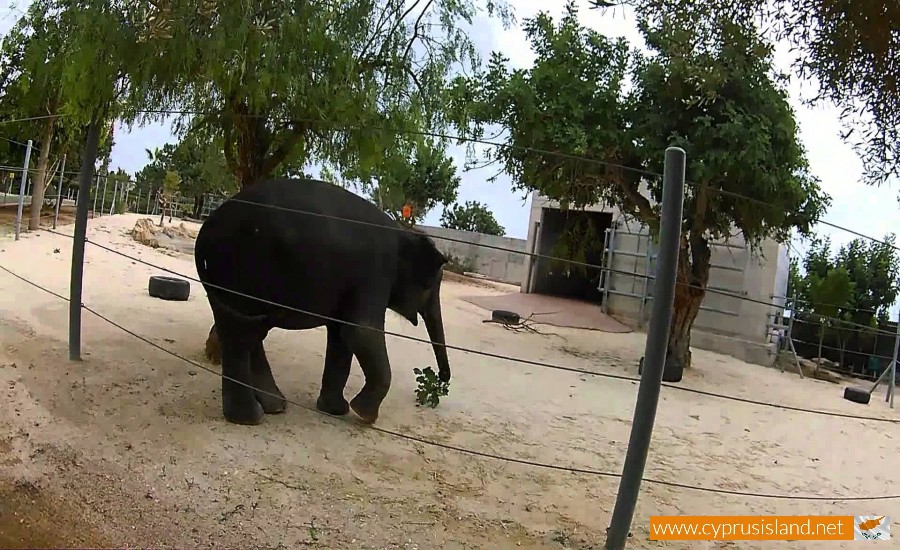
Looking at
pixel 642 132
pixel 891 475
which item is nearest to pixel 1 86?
pixel 642 132

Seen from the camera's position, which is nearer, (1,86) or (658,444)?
(658,444)

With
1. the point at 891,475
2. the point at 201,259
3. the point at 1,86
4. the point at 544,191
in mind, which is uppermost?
the point at 1,86

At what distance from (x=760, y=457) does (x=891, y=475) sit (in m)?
0.99

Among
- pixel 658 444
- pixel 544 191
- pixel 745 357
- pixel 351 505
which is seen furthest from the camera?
pixel 745 357

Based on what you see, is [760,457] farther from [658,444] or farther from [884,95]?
[884,95]

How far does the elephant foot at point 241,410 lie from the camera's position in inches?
152

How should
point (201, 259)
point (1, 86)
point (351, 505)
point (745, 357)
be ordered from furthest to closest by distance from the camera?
point (745, 357), point (1, 86), point (201, 259), point (351, 505)

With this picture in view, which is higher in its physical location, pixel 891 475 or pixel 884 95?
pixel 884 95

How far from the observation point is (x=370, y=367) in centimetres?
405

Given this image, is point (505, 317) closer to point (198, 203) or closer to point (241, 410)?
point (198, 203)

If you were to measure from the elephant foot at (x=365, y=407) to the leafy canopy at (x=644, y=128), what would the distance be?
397 cm

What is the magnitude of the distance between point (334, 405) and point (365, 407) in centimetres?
33

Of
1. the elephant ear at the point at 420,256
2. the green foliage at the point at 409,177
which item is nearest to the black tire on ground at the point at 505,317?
the green foliage at the point at 409,177

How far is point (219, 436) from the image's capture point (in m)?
3.58
